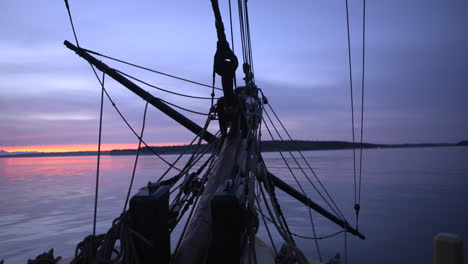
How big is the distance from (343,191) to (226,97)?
22.9 metres

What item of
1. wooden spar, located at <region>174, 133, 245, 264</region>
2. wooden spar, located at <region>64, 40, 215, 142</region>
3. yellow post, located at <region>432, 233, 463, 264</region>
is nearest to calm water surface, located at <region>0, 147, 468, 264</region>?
wooden spar, located at <region>64, 40, 215, 142</region>

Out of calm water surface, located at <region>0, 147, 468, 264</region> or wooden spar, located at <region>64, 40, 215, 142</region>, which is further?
calm water surface, located at <region>0, 147, 468, 264</region>

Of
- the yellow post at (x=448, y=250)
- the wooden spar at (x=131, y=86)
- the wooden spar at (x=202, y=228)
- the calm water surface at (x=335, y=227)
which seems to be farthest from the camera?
the calm water surface at (x=335, y=227)

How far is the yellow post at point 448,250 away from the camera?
232 centimetres

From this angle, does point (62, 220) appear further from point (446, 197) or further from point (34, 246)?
point (446, 197)

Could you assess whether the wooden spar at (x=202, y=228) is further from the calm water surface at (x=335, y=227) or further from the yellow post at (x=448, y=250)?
the calm water surface at (x=335, y=227)

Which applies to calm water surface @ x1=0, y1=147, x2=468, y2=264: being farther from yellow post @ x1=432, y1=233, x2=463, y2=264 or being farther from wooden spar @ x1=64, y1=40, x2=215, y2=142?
yellow post @ x1=432, y1=233, x2=463, y2=264

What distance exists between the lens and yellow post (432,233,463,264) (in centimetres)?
232

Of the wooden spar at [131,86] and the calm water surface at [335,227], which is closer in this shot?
the wooden spar at [131,86]

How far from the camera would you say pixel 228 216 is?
7.13 ft

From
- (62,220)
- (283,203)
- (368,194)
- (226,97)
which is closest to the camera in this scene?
(226,97)

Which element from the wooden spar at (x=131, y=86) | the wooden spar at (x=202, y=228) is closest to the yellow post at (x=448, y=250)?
the wooden spar at (x=202, y=228)

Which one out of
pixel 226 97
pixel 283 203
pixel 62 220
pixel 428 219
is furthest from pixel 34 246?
pixel 428 219

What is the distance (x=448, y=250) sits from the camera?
2.34 metres
